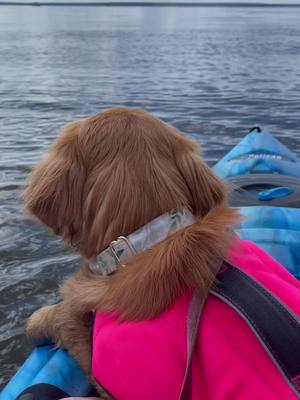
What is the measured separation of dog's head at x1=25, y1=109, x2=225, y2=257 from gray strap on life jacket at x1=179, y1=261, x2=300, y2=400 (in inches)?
16.2

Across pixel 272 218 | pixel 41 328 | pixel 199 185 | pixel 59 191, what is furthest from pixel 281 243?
pixel 59 191

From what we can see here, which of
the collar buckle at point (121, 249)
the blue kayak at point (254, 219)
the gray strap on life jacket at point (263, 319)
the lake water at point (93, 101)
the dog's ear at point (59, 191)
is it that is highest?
the dog's ear at point (59, 191)

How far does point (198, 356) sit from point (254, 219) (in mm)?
2930

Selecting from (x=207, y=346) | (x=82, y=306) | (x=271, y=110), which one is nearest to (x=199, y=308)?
(x=207, y=346)

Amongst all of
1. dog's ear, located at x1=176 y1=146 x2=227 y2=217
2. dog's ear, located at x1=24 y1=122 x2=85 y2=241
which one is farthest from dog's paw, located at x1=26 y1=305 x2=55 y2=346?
dog's ear, located at x1=176 y1=146 x2=227 y2=217

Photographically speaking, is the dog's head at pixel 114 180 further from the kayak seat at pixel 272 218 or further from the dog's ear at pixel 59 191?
the kayak seat at pixel 272 218

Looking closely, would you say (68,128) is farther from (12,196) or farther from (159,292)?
(12,196)

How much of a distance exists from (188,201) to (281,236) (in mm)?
2425

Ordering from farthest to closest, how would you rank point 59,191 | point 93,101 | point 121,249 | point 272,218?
point 93,101, point 272,218, point 59,191, point 121,249

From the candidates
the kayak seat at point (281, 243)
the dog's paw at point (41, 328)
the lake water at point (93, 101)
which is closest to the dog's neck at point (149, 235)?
the dog's paw at point (41, 328)

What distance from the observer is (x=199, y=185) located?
2734 mm

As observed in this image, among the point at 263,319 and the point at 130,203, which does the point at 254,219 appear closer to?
the point at 130,203

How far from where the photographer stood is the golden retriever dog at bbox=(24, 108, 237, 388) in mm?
2471

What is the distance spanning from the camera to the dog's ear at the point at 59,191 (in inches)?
106
